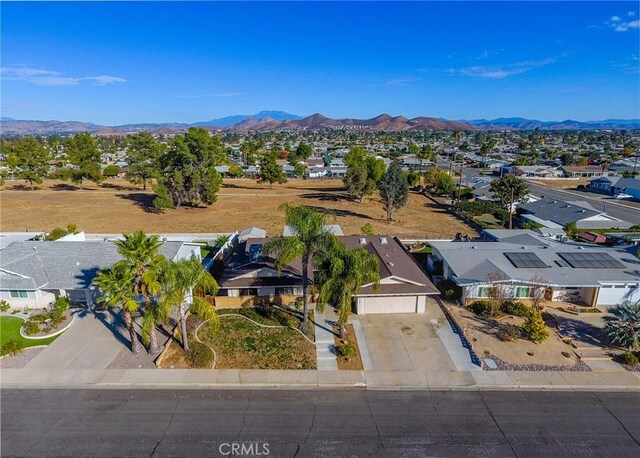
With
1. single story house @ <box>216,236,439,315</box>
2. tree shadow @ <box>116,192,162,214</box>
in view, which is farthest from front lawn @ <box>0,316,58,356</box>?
tree shadow @ <box>116,192,162,214</box>

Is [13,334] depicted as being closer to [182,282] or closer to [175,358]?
[175,358]

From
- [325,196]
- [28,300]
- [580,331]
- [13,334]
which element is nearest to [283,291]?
[13,334]

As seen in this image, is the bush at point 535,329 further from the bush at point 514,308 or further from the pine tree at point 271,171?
the pine tree at point 271,171

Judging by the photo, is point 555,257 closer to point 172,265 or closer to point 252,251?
point 252,251

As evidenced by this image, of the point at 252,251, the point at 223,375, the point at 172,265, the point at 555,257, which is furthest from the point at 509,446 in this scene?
the point at 252,251

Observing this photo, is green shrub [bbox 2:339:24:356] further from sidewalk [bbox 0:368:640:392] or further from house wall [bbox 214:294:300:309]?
house wall [bbox 214:294:300:309]

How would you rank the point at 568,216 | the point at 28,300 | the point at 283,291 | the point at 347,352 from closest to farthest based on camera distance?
the point at 347,352 < the point at 28,300 < the point at 283,291 < the point at 568,216
